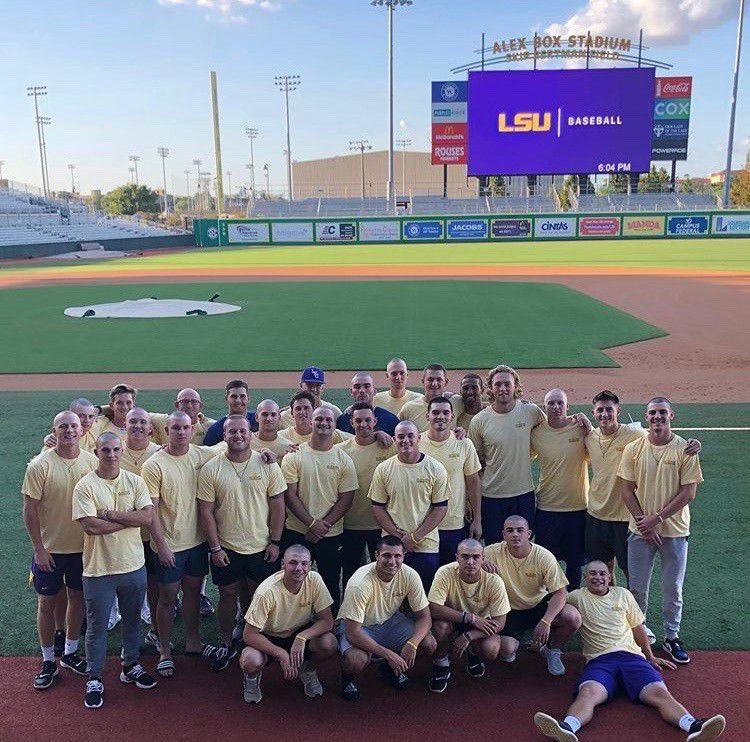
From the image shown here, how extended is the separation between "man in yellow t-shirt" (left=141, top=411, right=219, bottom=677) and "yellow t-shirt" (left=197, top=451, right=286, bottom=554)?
16 cm

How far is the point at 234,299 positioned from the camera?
→ 27.1 m

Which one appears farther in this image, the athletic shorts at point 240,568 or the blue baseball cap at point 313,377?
the blue baseball cap at point 313,377

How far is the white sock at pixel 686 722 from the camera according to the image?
4800 mm

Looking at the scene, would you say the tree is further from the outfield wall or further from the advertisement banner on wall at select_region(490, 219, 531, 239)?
the advertisement banner on wall at select_region(490, 219, 531, 239)

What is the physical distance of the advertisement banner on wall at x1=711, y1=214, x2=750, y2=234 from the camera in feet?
174

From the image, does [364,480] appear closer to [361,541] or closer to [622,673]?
[361,541]

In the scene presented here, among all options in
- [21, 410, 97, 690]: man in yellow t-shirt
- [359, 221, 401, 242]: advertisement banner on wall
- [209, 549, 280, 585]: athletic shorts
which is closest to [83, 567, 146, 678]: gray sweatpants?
[21, 410, 97, 690]: man in yellow t-shirt

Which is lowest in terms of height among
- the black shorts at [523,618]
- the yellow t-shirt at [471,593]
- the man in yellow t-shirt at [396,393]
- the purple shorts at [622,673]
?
the purple shorts at [622,673]

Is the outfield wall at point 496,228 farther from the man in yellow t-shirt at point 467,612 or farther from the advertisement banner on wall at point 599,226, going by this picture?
the man in yellow t-shirt at point 467,612

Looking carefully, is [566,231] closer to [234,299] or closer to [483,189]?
[483,189]

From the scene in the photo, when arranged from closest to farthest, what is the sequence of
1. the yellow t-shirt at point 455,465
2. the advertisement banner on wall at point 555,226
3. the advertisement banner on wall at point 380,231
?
the yellow t-shirt at point 455,465
the advertisement banner on wall at point 555,226
the advertisement banner on wall at point 380,231

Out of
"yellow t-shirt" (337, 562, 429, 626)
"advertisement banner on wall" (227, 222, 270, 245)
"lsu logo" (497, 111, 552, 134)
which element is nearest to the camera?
"yellow t-shirt" (337, 562, 429, 626)

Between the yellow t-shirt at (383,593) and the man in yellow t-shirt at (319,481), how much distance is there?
0.68 m

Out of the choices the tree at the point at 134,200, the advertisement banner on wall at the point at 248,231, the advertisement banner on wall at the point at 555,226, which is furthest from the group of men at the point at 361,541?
the tree at the point at 134,200
